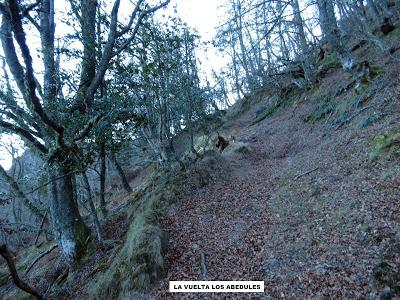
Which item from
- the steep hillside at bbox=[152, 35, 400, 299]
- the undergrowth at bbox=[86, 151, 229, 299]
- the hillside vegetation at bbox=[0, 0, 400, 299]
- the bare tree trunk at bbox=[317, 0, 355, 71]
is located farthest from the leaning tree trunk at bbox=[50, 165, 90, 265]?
the bare tree trunk at bbox=[317, 0, 355, 71]

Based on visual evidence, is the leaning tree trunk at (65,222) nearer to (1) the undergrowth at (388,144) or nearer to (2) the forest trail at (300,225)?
(2) the forest trail at (300,225)

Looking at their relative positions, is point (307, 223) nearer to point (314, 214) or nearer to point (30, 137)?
point (314, 214)

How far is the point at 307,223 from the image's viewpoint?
5852mm

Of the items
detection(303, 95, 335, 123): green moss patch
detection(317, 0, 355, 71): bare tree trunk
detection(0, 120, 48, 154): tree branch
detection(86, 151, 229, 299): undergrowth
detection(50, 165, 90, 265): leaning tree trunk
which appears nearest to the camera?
detection(86, 151, 229, 299): undergrowth

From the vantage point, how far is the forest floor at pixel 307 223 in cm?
425

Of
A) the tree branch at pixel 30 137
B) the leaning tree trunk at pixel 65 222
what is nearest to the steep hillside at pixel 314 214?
the leaning tree trunk at pixel 65 222

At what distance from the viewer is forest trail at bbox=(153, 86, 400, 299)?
434 centimetres

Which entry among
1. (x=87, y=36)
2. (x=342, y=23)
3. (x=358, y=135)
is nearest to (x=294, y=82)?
(x=342, y=23)

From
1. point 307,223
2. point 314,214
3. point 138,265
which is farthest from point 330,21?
point 138,265

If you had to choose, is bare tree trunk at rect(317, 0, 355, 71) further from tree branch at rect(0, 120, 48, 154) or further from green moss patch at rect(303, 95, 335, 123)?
tree branch at rect(0, 120, 48, 154)

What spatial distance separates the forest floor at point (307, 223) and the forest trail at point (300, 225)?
2 cm

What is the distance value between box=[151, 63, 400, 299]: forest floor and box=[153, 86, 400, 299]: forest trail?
2 cm

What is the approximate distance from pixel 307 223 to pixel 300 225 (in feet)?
0.51

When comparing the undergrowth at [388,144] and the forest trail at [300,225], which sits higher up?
the undergrowth at [388,144]
